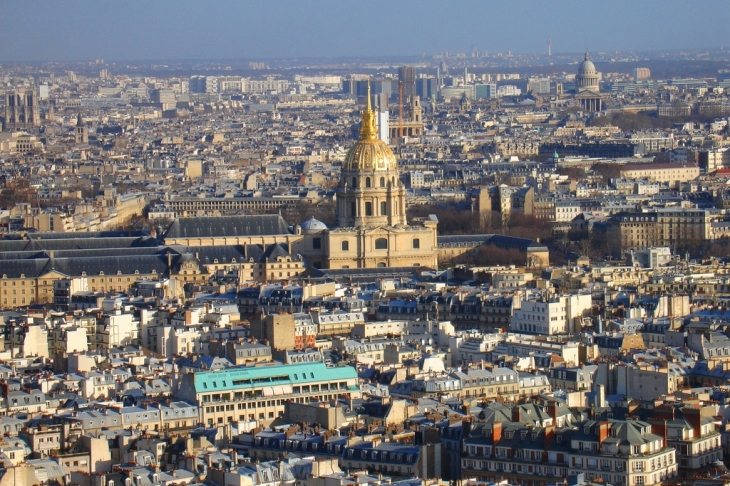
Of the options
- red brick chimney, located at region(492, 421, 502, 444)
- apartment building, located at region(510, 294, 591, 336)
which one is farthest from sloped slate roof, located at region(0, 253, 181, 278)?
red brick chimney, located at region(492, 421, 502, 444)

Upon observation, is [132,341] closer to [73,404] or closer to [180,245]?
[73,404]

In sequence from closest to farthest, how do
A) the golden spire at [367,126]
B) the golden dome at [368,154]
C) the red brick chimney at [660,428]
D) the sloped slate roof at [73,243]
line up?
the red brick chimney at [660,428] < the sloped slate roof at [73,243] < the golden dome at [368,154] < the golden spire at [367,126]

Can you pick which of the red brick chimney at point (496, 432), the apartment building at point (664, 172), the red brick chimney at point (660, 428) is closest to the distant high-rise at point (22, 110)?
the apartment building at point (664, 172)

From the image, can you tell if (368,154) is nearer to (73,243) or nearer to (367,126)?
(367,126)

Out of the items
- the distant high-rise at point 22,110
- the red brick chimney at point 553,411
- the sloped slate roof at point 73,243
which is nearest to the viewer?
the red brick chimney at point 553,411

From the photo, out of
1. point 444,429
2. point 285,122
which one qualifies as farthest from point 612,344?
point 285,122

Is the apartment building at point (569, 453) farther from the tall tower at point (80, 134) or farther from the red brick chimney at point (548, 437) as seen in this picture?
the tall tower at point (80, 134)
